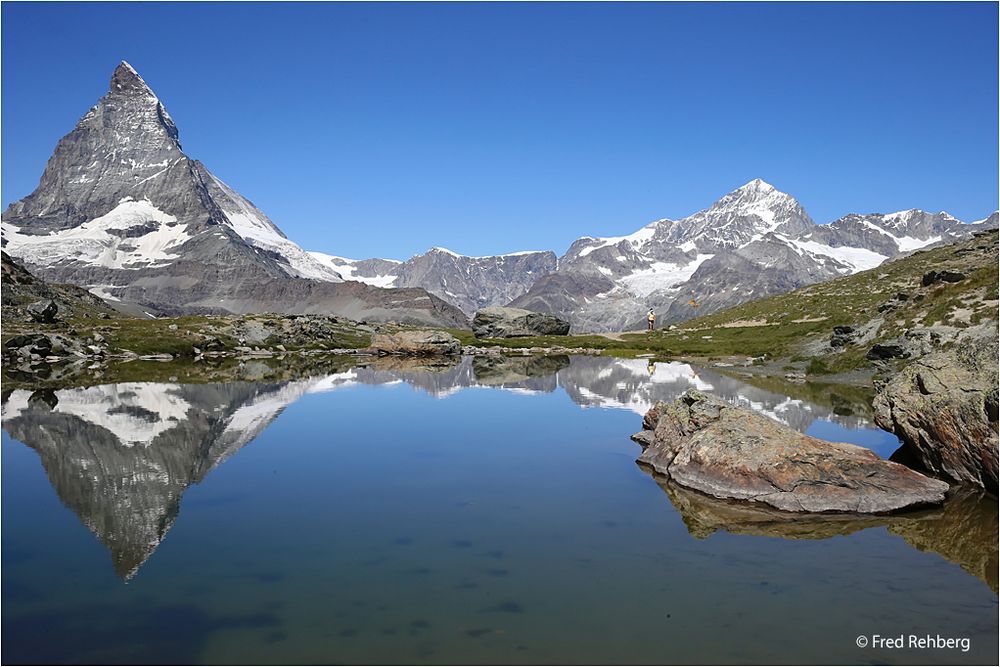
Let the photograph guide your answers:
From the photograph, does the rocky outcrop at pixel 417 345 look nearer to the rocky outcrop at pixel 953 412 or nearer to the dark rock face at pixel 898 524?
the rocky outcrop at pixel 953 412

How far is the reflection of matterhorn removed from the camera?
22.3 meters

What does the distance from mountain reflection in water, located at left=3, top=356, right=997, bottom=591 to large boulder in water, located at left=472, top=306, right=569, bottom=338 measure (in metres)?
79.9

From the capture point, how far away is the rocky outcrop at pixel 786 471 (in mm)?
23312

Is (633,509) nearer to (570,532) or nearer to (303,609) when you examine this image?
(570,532)

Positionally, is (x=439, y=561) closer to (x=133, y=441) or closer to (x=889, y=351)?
(x=133, y=441)

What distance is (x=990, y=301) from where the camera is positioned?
53.1 metres

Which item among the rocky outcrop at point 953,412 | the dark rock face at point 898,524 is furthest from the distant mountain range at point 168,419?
the dark rock face at point 898,524

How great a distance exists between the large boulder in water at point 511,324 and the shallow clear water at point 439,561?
12613 centimetres

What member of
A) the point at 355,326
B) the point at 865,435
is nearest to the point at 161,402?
the point at 865,435

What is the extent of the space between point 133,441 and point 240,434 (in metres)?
4.87

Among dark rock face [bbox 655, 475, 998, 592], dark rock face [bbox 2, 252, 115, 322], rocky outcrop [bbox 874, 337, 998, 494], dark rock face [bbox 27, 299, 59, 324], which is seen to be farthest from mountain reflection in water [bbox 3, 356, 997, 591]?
dark rock face [bbox 2, 252, 115, 322]

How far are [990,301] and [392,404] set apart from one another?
41389 mm

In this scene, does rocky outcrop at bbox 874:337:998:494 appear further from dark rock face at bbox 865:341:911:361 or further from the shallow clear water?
dark rock face at bbox 865:341:911:361

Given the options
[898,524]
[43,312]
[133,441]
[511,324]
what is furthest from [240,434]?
[511,324]
